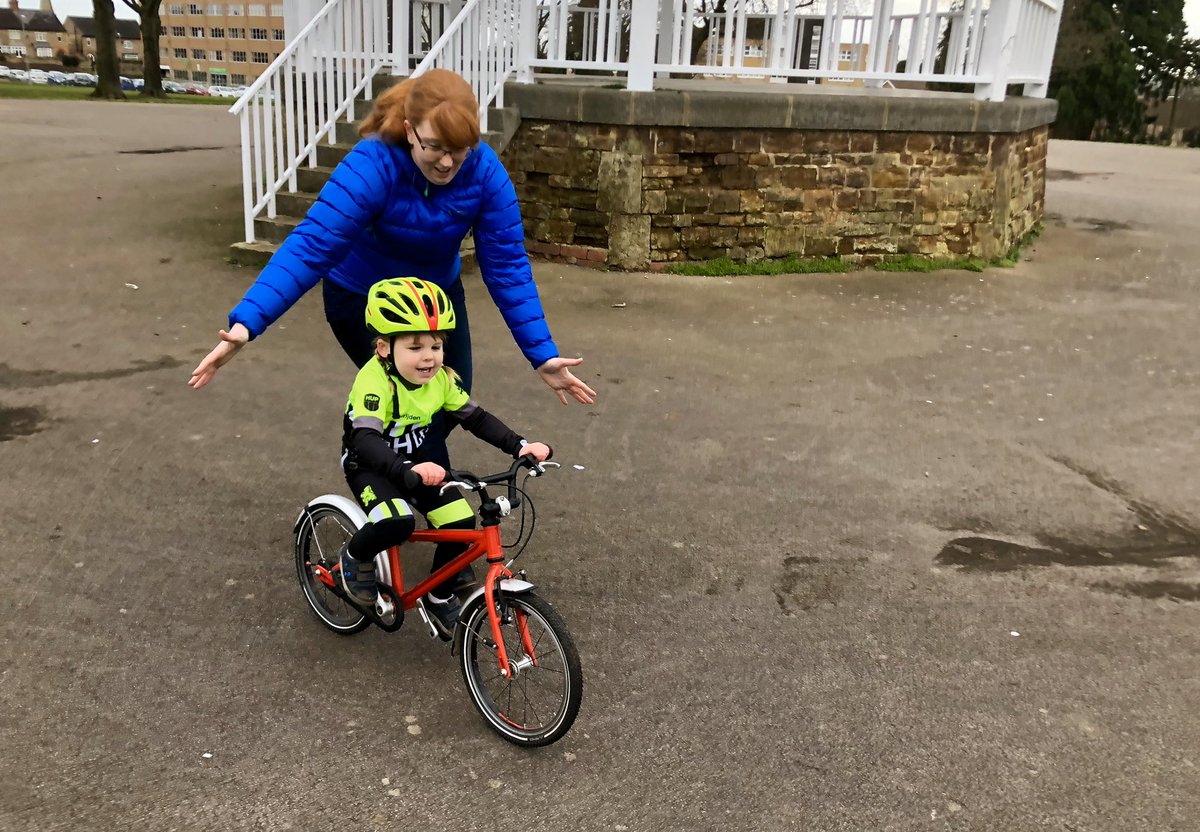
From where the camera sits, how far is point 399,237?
3.27 metres

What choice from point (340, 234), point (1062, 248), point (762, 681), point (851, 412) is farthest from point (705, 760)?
point (1062, 248)

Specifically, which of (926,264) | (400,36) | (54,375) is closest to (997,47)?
(926,264)

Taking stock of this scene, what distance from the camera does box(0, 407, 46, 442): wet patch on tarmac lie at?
501 cm

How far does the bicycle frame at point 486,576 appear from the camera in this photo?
2844 mm

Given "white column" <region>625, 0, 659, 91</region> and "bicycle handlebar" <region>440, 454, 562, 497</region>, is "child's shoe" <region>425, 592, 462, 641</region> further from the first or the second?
"white column" <region>625, 0, 659, 91</region>

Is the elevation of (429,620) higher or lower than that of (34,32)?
lower

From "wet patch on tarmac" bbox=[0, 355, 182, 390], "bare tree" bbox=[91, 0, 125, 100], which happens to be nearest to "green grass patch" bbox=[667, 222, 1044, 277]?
"wet patch on tarmac" bbox=[0, 355, 182, 390]

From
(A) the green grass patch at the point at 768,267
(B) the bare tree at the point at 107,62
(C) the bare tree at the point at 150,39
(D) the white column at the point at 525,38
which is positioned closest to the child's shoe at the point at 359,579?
(A) the green grass patch at the point at 768,267

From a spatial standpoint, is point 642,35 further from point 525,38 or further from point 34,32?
point 34,32

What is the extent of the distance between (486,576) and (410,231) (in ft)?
3.85

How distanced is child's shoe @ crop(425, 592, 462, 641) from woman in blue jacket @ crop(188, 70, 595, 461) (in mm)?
806

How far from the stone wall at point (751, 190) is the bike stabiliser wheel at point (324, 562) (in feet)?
19.5

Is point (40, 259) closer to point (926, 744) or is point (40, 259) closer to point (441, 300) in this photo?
point (441, 300)

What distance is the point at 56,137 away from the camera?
1578cm
